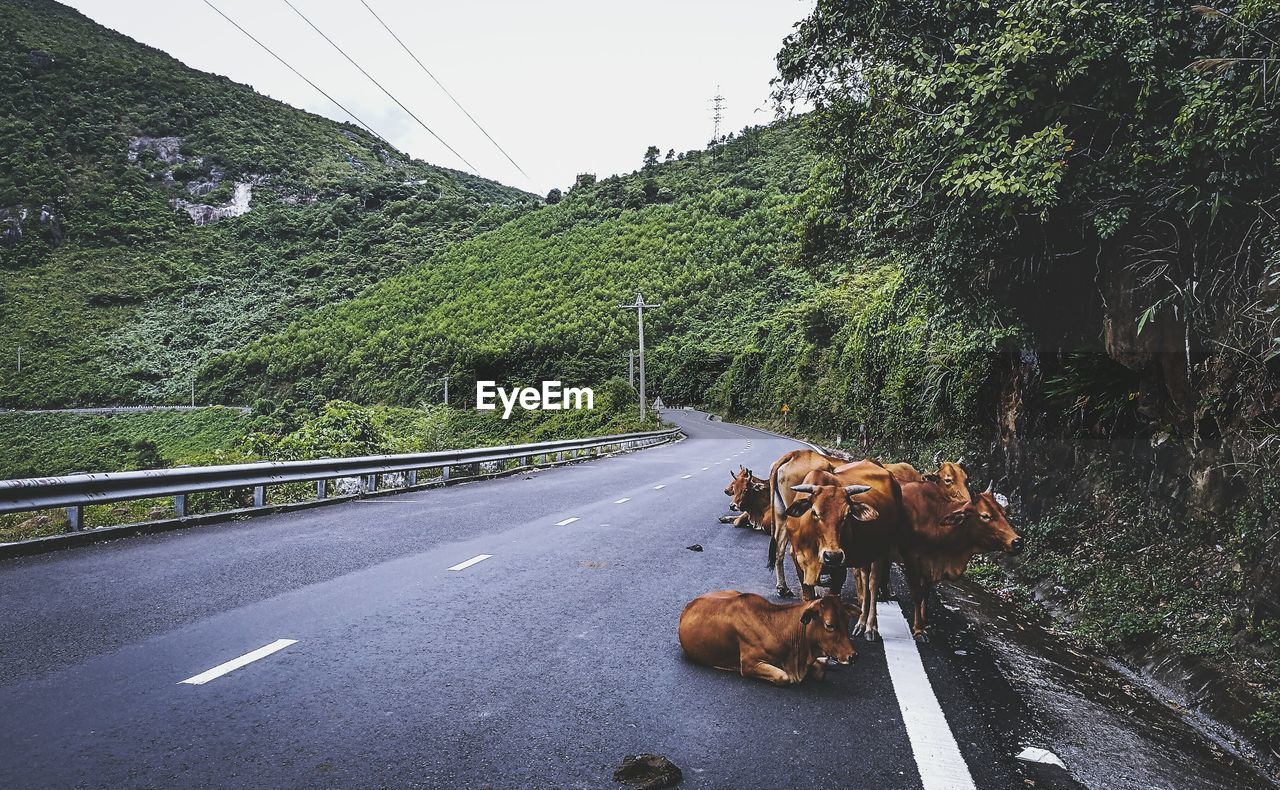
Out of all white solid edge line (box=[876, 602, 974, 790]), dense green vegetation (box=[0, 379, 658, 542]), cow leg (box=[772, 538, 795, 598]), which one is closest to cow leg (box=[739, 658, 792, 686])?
white solid edge line (box=[876, 602, 974, 790])

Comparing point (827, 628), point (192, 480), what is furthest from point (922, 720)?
point (192, 480)

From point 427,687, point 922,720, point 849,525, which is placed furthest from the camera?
point 849,525

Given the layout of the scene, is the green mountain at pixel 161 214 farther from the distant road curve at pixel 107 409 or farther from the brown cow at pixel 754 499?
the brown cow at pixel 754 499

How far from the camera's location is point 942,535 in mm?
5141

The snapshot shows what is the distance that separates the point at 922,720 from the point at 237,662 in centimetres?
394

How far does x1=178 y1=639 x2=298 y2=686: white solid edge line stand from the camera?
4266 millimetres

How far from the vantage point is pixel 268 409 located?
179ft

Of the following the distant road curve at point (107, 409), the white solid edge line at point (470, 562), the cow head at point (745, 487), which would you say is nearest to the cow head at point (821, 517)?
the cow head at point (745, 487)

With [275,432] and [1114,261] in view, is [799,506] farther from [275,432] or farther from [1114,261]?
[275,432]

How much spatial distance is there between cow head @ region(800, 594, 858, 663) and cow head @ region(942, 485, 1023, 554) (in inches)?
47.6

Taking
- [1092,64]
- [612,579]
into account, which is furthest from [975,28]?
[612,579]

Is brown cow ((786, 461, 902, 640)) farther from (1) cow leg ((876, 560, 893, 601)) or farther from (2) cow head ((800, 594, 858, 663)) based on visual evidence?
(2) cow head ((800, 594, 858, 663))

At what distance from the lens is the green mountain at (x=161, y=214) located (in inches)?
2859

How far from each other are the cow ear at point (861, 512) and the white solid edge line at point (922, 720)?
92 cm
